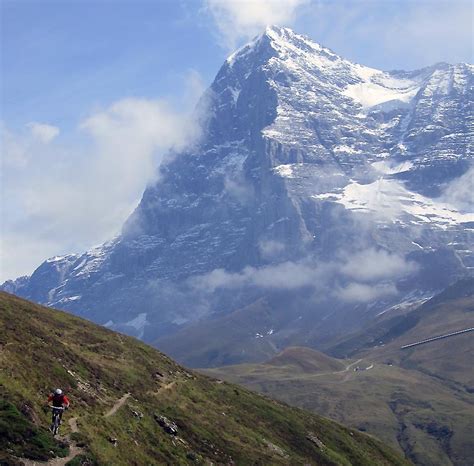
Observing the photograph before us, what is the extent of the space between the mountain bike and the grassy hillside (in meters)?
0.96

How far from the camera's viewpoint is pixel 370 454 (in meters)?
136

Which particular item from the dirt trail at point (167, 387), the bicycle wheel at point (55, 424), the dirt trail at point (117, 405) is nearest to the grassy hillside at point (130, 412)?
the dirt trail at point (117, 405)

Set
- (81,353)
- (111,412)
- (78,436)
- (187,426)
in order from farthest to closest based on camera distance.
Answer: (81,353) → (187,426) → (111,412) → (78,436)

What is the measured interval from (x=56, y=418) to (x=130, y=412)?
2309 cm

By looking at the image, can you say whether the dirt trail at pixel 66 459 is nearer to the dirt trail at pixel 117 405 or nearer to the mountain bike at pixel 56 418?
the mountain bike at pixel 56 418

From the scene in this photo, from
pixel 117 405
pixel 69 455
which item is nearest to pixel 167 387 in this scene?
pixel 117 405

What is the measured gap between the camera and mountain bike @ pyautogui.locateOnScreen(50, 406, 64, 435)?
62.2 m

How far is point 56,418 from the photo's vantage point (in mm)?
63750

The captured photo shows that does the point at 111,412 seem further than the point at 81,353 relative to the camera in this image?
No

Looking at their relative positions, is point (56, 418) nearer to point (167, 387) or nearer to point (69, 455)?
point (69, 455)

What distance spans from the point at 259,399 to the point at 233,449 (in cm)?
4513

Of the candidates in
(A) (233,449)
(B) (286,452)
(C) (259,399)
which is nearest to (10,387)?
(A) (233,449)

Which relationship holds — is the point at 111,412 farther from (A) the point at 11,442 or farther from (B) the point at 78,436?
(A) the point at 11,442

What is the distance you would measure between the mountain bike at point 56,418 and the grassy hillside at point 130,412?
0.96 metres
